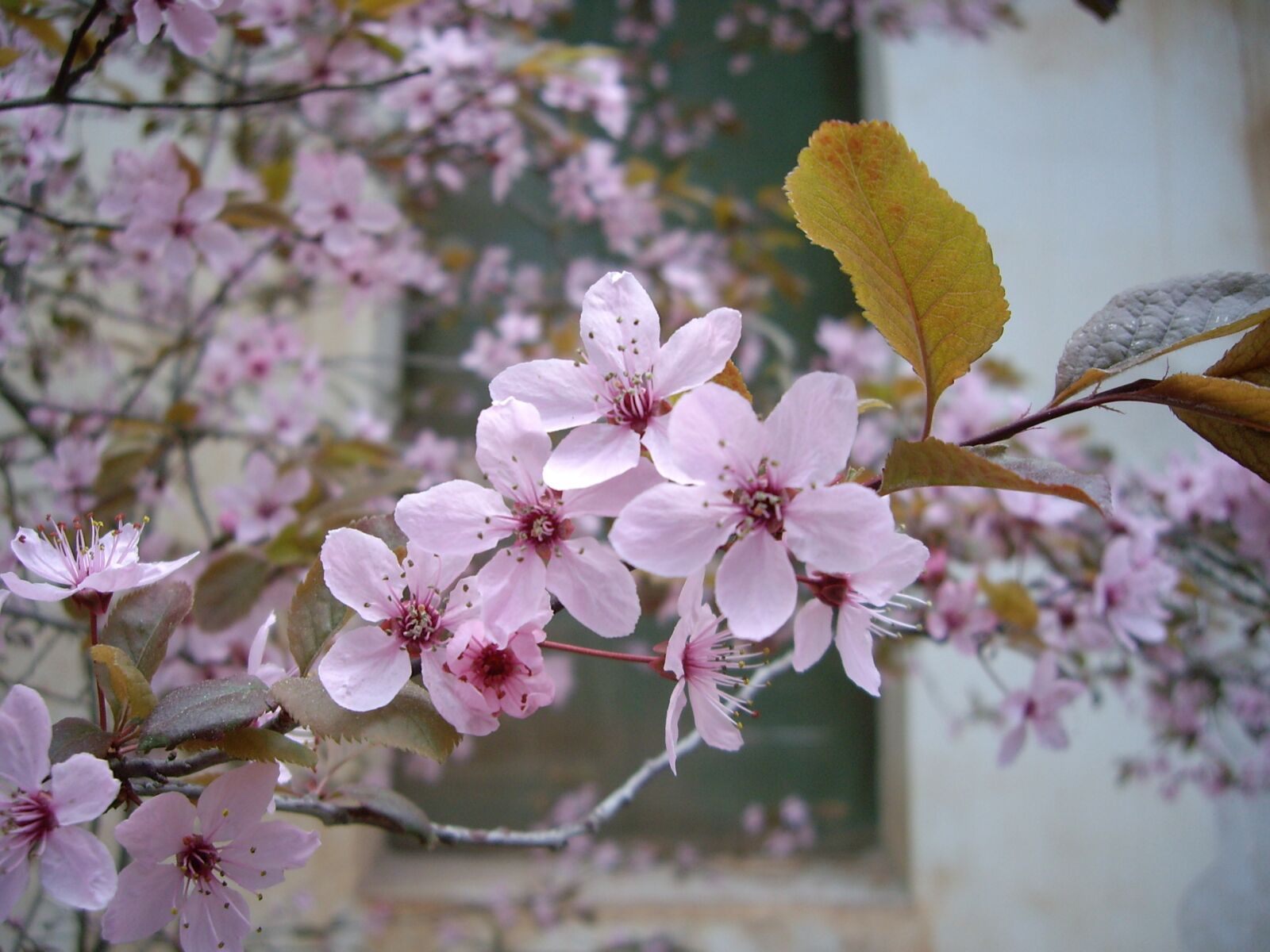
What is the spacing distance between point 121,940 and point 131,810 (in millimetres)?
53

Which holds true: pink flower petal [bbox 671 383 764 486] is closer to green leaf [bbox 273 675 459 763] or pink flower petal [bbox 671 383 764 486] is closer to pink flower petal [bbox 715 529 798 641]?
pink flower petal [bbox 715 529 798 641]

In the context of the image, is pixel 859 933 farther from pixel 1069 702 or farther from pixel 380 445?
pixel 380 445

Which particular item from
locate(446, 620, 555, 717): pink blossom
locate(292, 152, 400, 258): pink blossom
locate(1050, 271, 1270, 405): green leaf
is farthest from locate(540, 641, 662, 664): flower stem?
locate(292, 152, 400, 258): pink blossom

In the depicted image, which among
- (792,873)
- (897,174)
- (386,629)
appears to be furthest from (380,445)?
(792,873)

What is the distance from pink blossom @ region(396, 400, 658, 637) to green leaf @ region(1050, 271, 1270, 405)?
193 mm

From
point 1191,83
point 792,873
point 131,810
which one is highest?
point 1191,83

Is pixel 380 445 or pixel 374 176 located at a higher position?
pixel 374 176

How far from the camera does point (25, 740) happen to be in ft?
1.04

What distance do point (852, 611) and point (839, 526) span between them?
0.07 meters

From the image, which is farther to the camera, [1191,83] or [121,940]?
[1191,83]

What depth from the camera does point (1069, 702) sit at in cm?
72

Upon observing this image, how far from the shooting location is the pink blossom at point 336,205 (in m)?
0.83

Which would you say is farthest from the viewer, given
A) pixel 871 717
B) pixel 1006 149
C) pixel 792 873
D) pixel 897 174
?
pixel 871 717

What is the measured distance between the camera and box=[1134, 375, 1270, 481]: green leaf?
0.95 ft
